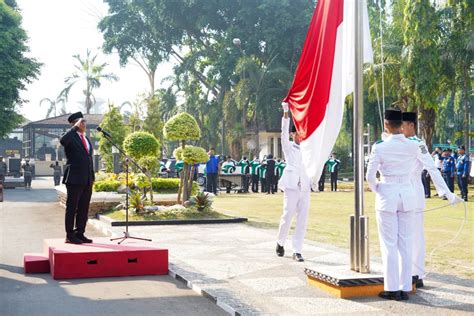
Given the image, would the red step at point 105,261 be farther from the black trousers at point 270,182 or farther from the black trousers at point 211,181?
the black trousers at point 270,182

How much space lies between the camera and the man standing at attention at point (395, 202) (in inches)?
295

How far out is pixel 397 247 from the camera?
25.0 feet

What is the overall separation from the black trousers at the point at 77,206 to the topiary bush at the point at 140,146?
8.74m

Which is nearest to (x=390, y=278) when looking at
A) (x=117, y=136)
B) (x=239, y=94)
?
(x=117, y=136)

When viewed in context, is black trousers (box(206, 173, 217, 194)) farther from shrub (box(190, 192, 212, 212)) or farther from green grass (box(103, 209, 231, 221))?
green grass (box(103, 209, 231, 221))

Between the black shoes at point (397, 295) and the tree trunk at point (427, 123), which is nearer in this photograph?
the black shoes at point (397, 295)

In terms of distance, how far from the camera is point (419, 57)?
104 ft

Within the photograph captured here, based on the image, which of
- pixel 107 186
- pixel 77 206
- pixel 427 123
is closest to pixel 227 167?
Result: pixel 427 123

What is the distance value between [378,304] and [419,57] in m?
25.9

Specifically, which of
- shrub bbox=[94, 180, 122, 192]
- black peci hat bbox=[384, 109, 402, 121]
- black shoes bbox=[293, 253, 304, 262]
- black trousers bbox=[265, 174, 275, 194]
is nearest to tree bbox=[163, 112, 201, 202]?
shrub bbox=[94, 180, 122, 192]

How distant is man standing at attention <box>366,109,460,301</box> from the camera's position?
7496 millimetres

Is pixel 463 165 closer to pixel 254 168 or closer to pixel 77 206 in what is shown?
pixel 254 168

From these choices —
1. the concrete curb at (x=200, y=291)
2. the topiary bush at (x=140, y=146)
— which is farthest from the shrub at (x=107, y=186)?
the concrete curb at (x=200, y=291)

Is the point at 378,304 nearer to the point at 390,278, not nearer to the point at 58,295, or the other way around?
the point at 390,278
